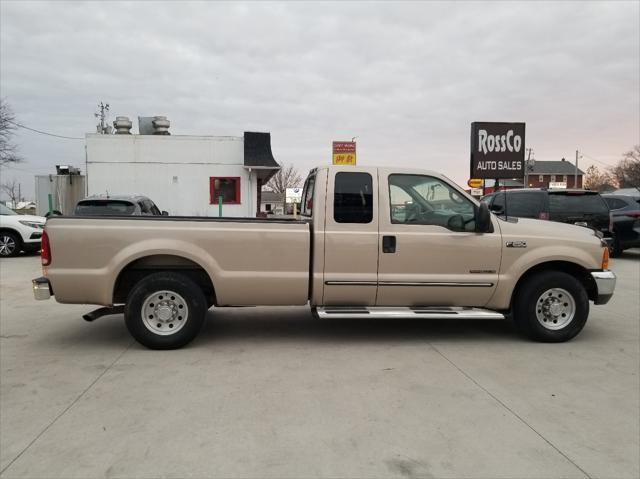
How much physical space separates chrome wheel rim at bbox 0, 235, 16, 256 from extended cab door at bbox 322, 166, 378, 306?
11.8 metres

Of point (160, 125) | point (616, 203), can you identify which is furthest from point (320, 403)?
point (160, 125)

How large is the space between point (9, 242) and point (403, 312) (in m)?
12.6

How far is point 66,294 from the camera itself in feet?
17.1

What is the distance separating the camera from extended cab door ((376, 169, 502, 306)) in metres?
5.46

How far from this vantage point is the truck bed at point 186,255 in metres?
5.16

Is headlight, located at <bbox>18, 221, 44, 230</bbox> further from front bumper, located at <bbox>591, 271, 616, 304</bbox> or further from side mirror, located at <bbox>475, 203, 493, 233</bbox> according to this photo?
front bumper, located at <bbox>591, 271, 616, 304</bbox>

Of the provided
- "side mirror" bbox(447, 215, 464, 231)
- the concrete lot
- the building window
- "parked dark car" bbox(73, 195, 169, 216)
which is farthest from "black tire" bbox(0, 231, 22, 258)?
"side mirror" bbox(447, 215, 464, 231)

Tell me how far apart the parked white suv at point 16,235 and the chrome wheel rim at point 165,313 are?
33.4 feet

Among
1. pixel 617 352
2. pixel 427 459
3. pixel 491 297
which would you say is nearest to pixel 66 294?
pixel 427 459

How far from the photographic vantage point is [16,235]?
540 inches

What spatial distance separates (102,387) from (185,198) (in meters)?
17.2

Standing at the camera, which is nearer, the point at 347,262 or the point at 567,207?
the point at 347,262

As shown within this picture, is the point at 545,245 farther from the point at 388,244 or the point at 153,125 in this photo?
the point at 153,125

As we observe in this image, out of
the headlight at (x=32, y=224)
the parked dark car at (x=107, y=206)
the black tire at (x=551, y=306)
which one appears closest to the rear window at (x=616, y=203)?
the black tire at (x=551, y=306)
